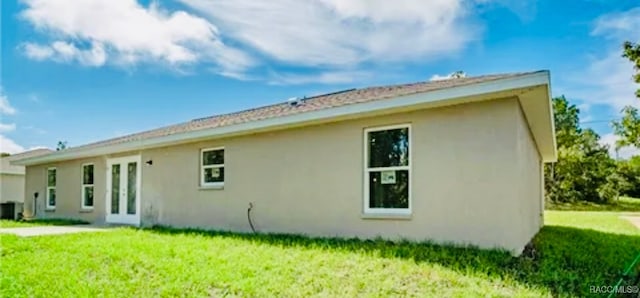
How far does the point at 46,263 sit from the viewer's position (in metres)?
6.75

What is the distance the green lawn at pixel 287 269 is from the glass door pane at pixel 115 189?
17.8ft

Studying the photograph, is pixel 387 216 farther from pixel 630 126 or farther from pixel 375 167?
pixel 630 126

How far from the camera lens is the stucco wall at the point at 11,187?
27.0 meters

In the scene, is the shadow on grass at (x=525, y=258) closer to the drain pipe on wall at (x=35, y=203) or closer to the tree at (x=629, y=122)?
the drain pipe on wall at (x=35, y=203)

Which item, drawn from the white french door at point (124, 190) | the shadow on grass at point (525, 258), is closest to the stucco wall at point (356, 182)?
the shadow on grass at point (525, 258)

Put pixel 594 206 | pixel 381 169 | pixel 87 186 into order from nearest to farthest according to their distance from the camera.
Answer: pixel 381 169 < pixel 87 186 < pixel 594 206

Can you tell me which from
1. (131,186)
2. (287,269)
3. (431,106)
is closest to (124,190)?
(131,186)

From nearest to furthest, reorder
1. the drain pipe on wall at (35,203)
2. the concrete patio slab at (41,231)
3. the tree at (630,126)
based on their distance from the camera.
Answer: the concrete patio slab at (41,231) → the drain pipe on wall at (35,203) → the tree at (630,126)

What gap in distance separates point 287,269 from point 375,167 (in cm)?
298

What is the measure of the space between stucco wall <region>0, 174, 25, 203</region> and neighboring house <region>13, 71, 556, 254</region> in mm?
19091

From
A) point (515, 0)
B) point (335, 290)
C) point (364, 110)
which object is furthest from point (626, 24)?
point (335, 290)

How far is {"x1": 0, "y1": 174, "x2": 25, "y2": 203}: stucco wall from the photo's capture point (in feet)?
88.7

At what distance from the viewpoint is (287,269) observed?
591 centimetres

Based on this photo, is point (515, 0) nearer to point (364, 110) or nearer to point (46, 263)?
point (364, 110)
